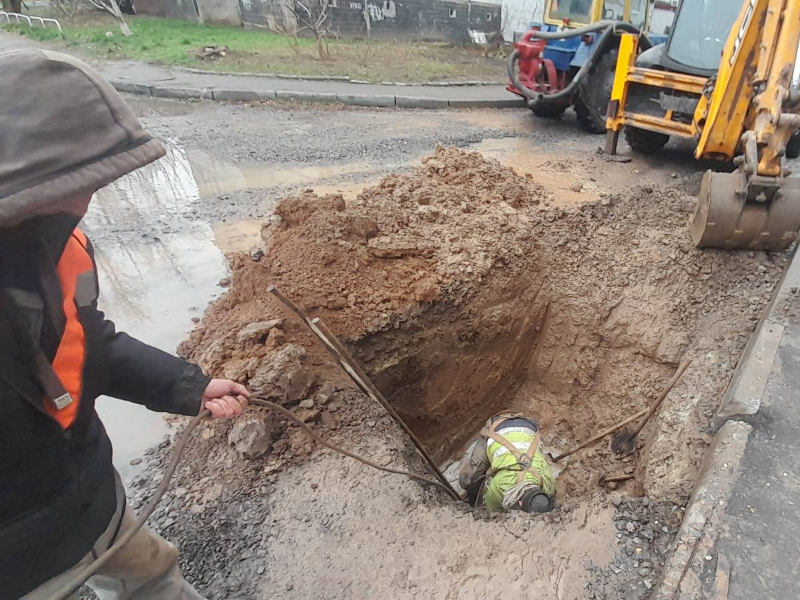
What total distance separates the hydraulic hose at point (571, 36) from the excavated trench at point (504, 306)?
12.2 ft

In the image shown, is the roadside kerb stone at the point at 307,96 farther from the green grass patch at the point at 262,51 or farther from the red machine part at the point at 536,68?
the red machine part at the point at 536,68

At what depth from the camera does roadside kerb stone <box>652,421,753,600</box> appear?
77.0 inches

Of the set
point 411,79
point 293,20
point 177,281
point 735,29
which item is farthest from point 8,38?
point 735,29

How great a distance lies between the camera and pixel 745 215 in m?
3.98

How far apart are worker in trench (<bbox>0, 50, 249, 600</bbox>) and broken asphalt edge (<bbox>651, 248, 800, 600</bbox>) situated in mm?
1898

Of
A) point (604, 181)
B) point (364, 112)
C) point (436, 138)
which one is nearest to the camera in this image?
point (604, 181)

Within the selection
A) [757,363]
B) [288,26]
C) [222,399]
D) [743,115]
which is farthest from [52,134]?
[288,26]

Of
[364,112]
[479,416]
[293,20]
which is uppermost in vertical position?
[293,20]

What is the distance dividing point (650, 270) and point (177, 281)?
3.80m

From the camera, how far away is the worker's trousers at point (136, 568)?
1.66 metres

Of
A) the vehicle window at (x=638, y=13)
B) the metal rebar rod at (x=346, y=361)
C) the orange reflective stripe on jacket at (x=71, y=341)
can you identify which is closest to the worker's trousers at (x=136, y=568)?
the orange reflective stripe on jacket at (x=71, y=341)

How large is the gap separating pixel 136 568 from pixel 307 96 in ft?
31.9

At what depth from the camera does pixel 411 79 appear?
11750mm

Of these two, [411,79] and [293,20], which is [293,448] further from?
[293,20]
